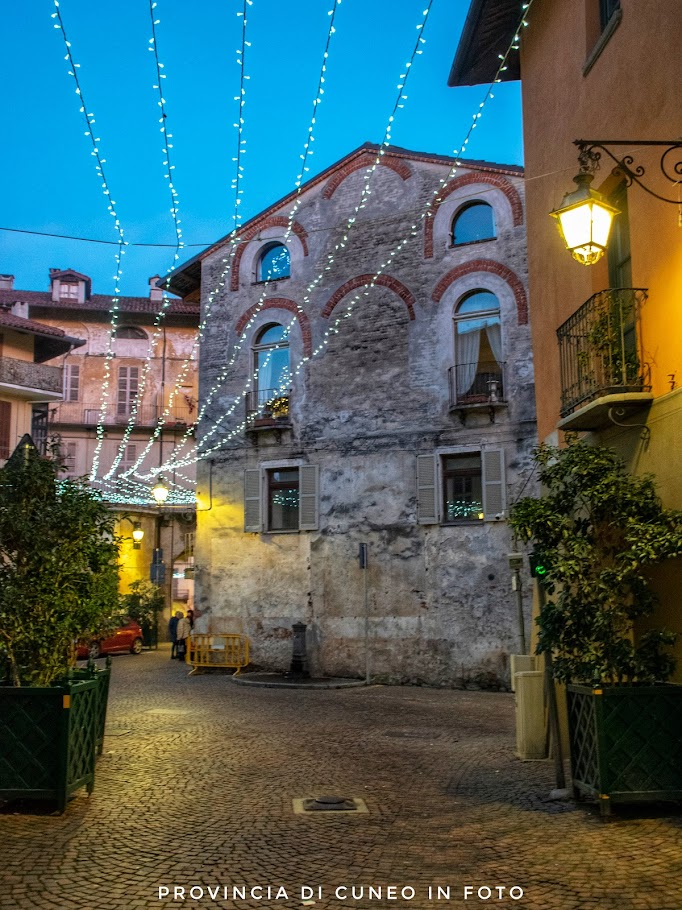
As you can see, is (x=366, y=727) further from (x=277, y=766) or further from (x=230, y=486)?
(x=230, y=486)

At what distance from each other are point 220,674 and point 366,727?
26.9 ft

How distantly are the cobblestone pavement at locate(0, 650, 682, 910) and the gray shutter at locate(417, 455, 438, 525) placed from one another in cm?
750

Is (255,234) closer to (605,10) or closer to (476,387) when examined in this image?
(476,387)

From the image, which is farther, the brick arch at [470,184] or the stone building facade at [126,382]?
the stone building facade at [126,382]

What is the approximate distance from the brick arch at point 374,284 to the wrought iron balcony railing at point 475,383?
5.72 ft

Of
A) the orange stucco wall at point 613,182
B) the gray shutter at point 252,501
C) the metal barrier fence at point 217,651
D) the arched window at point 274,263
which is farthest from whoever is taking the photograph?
the arched window at point 274,263

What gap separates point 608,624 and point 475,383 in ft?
38.0

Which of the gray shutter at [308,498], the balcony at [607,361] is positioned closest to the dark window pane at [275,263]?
the gray shutter at [308,498]

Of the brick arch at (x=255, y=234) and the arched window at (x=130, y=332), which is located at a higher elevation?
the arched window at (x=130, y=332)

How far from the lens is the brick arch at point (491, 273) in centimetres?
1783

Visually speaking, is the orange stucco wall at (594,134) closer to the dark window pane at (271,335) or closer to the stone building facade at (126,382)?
the dark window pane at (271,335)

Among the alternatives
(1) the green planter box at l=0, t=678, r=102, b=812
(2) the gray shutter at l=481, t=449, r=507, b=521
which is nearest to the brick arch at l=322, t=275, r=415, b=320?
(2) the gray shutter at l=481, t=449, r=507, b=521

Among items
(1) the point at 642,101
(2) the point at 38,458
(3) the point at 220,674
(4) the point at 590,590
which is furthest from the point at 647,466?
(3) the point at 220,674

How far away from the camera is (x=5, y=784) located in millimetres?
6547
